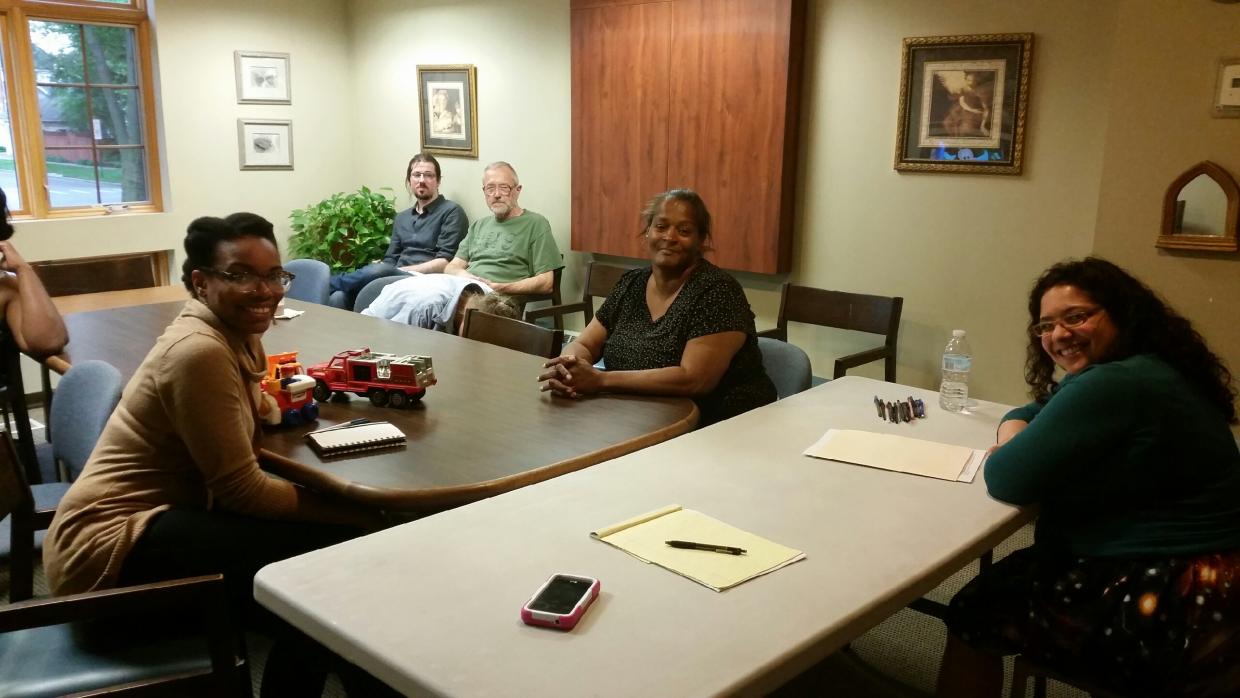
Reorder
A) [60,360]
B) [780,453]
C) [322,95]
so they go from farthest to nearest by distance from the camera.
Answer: [322,95] → [60,360] → [780,453]

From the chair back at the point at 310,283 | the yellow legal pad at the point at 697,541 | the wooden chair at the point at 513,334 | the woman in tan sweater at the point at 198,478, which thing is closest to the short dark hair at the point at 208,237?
the woman in tan sweater at the point at 198,478

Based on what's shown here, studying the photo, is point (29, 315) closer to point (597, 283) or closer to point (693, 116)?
point (597, 283)

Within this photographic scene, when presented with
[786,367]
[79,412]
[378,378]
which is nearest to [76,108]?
[79,412]

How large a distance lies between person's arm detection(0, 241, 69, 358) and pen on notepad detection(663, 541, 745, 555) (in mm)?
2321

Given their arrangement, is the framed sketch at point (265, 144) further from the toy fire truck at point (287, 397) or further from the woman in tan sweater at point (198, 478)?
the woman in tan sweater at point (198, 478)

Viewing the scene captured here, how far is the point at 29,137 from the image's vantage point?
199 inches

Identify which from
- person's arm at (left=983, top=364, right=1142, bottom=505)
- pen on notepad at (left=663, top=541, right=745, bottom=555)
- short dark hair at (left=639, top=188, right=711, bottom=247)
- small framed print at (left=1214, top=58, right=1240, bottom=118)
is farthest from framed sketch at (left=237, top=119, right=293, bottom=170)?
person's arm at (left=983, top=364, right=1142, bottom=505)

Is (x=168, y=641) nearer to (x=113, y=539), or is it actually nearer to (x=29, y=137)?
(x=113, y=539)

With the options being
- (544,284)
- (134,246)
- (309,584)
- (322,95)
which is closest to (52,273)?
(134,246)

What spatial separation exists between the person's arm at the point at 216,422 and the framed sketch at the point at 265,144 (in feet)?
14.4

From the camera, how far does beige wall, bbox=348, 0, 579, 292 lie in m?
5.24

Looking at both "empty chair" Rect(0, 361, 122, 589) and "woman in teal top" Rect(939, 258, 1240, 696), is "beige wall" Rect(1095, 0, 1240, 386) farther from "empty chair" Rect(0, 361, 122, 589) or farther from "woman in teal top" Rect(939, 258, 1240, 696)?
"empty chair" Rect(0, 361, 122, 589)

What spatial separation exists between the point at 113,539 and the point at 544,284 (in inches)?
129

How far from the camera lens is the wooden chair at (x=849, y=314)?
3723mm
